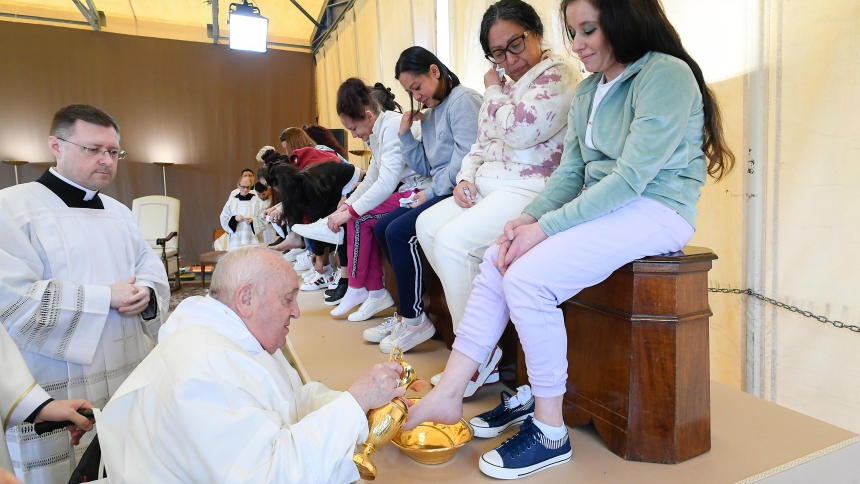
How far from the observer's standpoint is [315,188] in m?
3.50

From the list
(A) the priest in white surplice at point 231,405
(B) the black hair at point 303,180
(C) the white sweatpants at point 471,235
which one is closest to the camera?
(A) the priest in white surplice at point 231,405

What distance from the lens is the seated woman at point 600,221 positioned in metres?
1.21

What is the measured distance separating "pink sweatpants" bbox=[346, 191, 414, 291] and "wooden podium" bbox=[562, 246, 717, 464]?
1.49 meters

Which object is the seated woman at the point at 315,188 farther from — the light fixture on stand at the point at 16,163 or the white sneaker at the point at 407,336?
the light fixture on stand at the point at 16,163

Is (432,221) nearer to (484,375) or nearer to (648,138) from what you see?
(484,375)

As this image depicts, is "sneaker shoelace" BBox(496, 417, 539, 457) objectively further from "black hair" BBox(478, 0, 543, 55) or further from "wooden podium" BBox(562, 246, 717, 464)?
"black hair" BBox(478, 0, 543, 55)

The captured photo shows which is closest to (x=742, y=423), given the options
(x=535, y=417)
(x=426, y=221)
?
(x=535, y=417)

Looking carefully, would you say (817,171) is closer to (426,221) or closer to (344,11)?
(426,221)

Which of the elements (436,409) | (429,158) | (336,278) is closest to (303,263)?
(336,278)

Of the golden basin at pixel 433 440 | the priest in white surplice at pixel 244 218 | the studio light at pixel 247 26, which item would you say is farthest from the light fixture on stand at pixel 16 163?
the golden basin at pixel 433 440

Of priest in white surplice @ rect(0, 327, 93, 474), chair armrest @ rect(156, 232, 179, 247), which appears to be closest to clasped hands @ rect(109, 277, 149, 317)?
priest in white surplice @ rect(0, 327, 93, 474)

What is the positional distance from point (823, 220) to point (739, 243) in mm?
307

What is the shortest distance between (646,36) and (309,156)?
2927 millimetres

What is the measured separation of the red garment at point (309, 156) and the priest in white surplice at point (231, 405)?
2.83 metres
